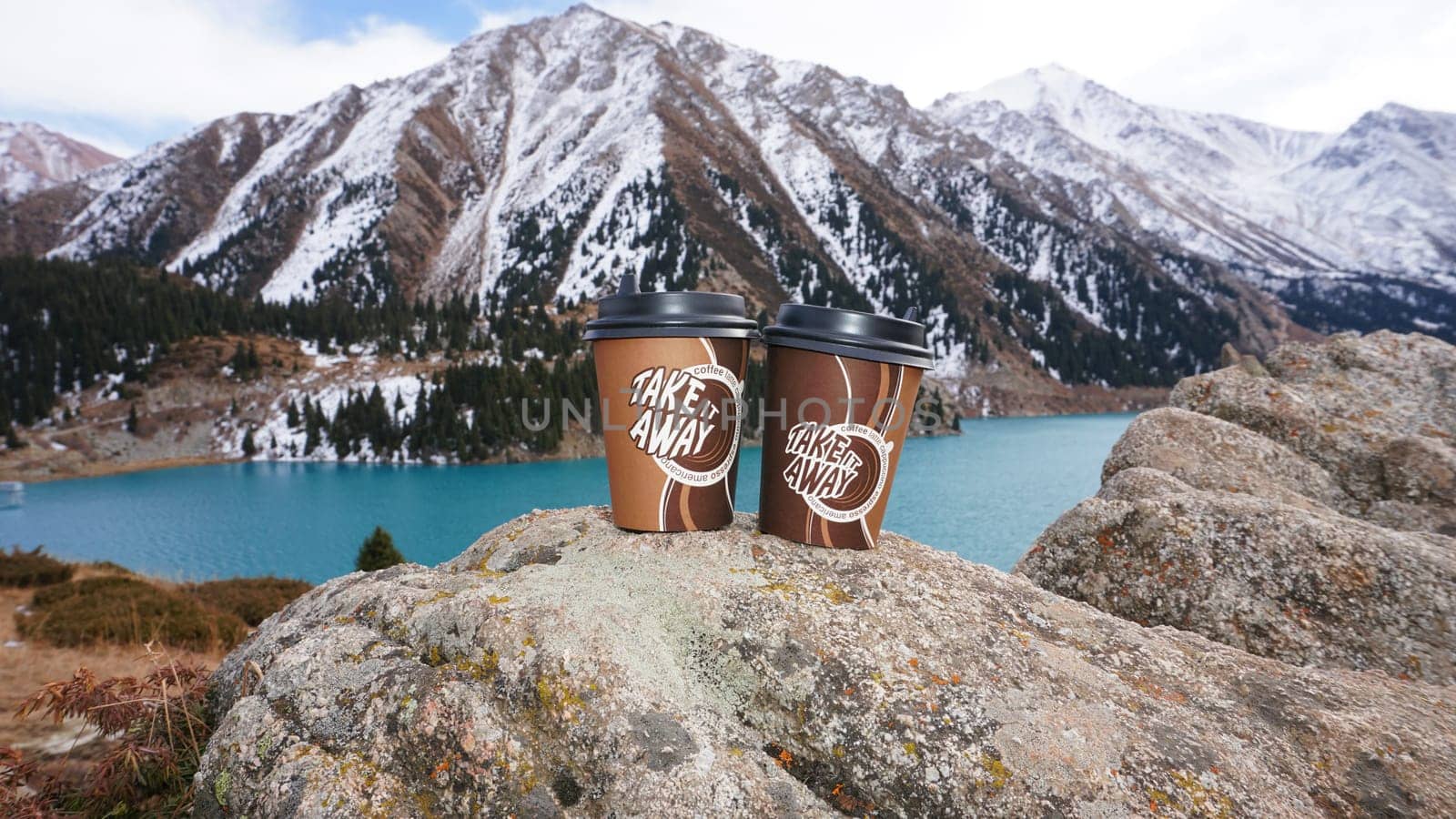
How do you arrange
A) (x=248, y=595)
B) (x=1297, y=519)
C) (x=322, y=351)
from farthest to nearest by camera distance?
1. (x=322, y=351)
2. (x=248, y=595)
3. (x=1297, y=519)

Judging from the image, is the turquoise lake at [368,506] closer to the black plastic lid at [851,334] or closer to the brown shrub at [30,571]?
the brown shrub at [30,571]

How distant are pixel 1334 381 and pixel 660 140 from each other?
176422 millimetres

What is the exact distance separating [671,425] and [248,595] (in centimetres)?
2008

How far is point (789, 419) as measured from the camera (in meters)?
3.20

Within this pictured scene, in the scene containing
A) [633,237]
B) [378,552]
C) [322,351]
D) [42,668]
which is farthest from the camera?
[633,237]

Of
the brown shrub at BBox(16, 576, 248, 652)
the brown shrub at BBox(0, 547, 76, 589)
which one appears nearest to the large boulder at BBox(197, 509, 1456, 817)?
the brown shrub at BBox(16, 576, 248, 652)

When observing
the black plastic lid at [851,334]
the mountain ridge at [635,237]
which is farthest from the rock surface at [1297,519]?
the mountain ridge at [635,237]

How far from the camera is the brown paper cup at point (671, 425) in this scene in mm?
3133

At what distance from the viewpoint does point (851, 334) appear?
120 inches

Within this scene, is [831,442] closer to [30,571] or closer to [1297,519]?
[1297,519]

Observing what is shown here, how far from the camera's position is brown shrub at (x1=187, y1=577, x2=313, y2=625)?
1630 cm

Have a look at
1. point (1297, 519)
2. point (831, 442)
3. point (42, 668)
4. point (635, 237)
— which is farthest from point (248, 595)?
point (635, 237)

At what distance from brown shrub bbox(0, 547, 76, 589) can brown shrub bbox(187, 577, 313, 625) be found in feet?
8.62

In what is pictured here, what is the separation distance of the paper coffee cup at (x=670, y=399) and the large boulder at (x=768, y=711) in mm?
363
